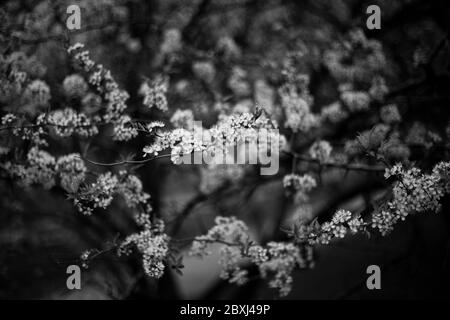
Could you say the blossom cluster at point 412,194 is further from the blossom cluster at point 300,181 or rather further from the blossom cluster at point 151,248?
the blossom cluster at point 151,248

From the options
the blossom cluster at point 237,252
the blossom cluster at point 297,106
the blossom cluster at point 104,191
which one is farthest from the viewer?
the blossom cluster at point 297,106

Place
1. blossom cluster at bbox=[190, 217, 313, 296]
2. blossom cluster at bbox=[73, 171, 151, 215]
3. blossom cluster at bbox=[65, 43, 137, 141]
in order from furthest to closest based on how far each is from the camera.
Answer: blossom cluster at bbox=[190, 217, 313, 296] → blossom cluster at bbox=[65, 43, 137, 141] → blossom cluster at bbox=[73, 171, 151, 215]

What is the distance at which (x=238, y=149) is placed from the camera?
4.01 m

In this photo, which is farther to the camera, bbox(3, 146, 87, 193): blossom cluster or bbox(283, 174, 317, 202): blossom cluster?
bbox(283, 174, 317, 202): blossom cluster

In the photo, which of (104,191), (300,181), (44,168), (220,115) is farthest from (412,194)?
(44,168)

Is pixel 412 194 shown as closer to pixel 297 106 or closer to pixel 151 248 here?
pixel 297 106

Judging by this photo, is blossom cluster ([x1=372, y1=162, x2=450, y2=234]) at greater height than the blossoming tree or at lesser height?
lesser

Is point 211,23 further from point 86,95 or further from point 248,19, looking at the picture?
point 86,95

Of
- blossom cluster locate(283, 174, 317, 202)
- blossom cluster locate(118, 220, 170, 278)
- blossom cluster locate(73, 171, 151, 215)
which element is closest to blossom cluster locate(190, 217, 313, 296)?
blossom cluster locate(118, 220, 170, 278)

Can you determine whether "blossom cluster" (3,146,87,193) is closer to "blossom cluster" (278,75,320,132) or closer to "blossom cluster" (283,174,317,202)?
"blossom cluster" (283,174,317,202)

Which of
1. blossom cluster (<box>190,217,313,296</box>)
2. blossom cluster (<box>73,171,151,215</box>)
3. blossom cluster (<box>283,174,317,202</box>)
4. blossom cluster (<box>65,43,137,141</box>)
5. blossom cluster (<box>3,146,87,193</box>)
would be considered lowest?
blossom cluster (<box>190,217,313,296</box>)

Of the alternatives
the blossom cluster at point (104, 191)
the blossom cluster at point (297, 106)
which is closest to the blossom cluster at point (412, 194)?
the blossom cluster at point (297, 106)
